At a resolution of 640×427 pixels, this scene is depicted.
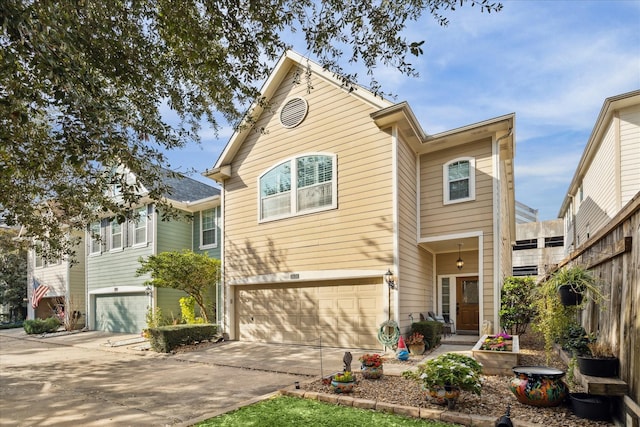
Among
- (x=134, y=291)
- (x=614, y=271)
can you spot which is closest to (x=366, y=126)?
(x=614, y=271)

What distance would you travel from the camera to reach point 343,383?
614cm

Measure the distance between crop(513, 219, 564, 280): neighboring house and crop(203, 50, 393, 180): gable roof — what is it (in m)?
21.5

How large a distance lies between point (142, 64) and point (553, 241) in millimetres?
28921

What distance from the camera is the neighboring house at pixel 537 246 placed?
1071 inches

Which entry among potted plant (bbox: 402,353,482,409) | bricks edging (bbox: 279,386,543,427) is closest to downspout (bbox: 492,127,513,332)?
potted plant (bbox: 402,353,482,409)

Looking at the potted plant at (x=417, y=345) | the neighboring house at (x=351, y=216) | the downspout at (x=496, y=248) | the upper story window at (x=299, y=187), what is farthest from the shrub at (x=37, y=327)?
the downspout at (x=496, y=248)

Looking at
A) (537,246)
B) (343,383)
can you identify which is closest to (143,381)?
(343,383)

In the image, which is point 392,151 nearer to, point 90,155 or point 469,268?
point 469,268

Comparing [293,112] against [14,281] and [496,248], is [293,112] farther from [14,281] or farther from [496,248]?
[14,281]

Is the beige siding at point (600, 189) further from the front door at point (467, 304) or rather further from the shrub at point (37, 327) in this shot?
the shrub at point (37, 327)

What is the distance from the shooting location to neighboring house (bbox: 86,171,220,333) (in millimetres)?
17203

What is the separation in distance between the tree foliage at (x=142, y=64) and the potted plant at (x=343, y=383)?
13.2 feet

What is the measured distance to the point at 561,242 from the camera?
90.0ft

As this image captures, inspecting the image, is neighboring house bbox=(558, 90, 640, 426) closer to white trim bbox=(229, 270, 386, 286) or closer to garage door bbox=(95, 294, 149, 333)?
white trim bbox=(229, 270, 386, 286)
